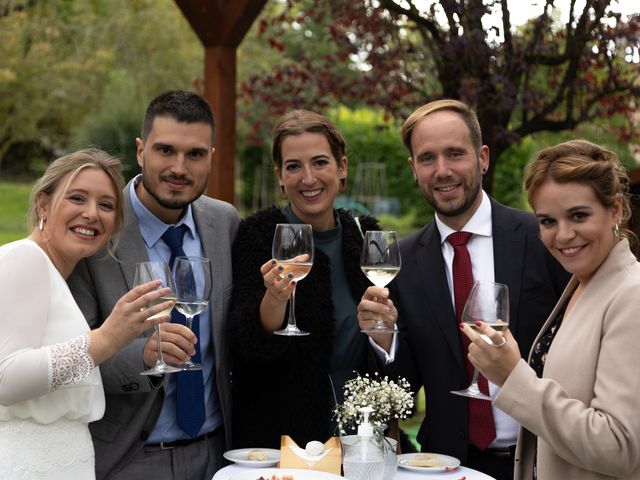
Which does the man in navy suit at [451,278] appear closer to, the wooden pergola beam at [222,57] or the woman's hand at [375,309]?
the woman's hand at [375,309]

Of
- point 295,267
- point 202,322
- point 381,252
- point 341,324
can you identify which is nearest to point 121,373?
point 202,322

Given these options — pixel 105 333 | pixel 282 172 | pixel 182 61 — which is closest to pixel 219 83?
pixel 282 172

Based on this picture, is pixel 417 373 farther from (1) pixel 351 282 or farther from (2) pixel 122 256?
(2) pixel 122 256

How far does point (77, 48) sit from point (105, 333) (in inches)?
950

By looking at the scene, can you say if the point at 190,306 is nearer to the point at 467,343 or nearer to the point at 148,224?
the point at 148,224

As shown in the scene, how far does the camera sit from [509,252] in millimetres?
3699

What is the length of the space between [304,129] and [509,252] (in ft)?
3.38

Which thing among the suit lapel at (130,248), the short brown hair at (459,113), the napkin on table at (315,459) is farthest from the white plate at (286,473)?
the short brown hair at (459,113)

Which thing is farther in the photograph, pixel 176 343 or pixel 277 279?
pixel 277 279

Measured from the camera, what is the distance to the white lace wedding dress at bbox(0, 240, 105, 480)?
279 cm

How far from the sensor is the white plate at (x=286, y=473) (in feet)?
10.1

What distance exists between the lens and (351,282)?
3875mm

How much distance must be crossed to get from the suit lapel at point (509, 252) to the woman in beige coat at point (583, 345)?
0.63m

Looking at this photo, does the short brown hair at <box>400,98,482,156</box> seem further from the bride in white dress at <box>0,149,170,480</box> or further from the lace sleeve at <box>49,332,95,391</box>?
the lace sleeve at <box>49,332,95,391</box>
